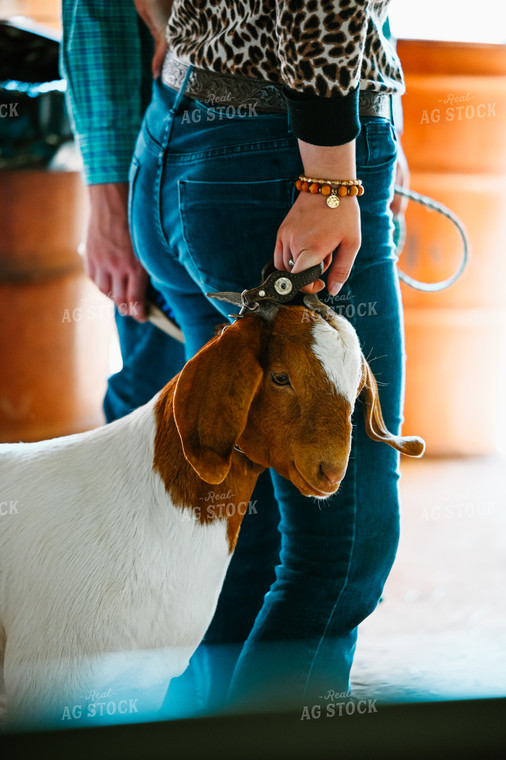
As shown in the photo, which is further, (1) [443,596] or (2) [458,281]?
(2) [458,281]

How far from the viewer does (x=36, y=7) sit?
1.12 meters

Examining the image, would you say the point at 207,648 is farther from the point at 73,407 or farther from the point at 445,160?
the point at 445,160

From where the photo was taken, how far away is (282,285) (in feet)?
2.66

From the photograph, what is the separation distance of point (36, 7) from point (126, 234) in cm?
40

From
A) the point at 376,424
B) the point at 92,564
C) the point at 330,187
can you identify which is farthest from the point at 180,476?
the point at 330,187

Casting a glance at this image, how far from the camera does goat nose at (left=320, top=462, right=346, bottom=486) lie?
0.79 m

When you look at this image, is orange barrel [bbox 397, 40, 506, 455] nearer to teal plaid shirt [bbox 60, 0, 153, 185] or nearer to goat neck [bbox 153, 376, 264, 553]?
teal plaid shirt [bbox 60, 0, 153, 185]

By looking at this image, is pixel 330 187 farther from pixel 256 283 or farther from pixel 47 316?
pixel 47 316

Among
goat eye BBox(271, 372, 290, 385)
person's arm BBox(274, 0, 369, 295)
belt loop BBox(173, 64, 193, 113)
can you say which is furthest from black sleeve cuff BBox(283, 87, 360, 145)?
goat eye BBox(271, 372, 290, 385)

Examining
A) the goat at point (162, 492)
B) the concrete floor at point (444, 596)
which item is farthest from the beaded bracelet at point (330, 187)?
the concrete floor at point (444, 596)

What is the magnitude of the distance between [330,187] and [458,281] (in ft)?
2.77

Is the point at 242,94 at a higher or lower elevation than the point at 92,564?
higher

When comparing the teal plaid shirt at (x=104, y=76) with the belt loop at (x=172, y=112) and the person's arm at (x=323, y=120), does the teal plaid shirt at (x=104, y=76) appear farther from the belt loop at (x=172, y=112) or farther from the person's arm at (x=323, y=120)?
the person's arm at (x=323, y=120)

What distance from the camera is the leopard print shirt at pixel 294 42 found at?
73 cm
